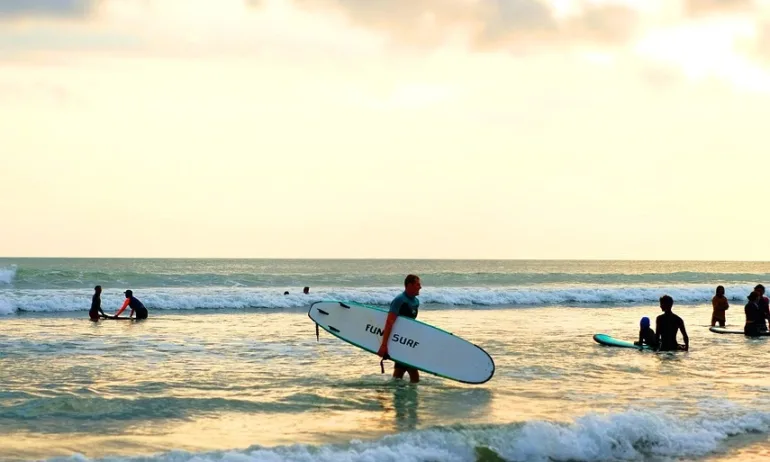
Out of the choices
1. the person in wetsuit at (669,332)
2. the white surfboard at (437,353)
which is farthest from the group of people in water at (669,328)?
the white surfboard at (437,353)

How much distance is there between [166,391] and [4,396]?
6.93 ft

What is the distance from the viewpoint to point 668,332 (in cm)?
1666

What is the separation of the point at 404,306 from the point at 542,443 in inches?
142

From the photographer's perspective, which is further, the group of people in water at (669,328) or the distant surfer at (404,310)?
the group of people in water at (669,328)

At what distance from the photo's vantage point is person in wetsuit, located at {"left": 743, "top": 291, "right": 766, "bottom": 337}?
20453 millimetres

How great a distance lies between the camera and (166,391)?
11234mm

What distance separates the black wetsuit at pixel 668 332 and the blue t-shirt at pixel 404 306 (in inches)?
290

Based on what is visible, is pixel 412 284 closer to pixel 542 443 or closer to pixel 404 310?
pixel 404 310

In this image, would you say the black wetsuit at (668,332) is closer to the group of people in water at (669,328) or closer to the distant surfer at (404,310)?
the group of people in water at (669,328)

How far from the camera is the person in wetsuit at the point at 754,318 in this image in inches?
805

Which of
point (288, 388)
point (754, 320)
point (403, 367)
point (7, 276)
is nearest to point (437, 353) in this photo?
point (403, 367)

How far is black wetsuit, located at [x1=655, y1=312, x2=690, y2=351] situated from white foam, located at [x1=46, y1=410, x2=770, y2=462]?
285 inches

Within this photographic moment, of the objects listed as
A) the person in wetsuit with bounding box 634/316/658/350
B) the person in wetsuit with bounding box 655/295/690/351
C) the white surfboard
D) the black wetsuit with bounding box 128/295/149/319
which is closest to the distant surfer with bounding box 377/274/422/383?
the white surfboard

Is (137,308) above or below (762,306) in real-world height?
below
